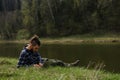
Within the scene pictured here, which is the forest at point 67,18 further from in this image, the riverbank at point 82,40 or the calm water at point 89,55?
the calm water at point 89,55

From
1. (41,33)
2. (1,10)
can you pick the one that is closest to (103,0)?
(41,33)

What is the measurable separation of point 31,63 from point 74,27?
6402 centimetres

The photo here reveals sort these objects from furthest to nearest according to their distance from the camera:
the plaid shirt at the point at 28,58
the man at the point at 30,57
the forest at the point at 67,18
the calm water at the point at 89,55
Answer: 1. the forest at the point at 67,18
2. the calm water at the point at 89,55
3. the plaid shirt at the point at 28,58
4. the man at the point at 30,57

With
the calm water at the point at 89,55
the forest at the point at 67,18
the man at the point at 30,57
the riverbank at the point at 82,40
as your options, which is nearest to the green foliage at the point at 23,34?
the forest at the point at 67,18

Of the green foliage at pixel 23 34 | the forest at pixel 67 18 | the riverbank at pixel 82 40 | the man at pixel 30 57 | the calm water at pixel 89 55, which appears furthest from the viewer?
the green foliage at pixel 23 34

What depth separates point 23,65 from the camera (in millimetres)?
15523

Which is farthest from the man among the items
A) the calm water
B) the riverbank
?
the riverbank

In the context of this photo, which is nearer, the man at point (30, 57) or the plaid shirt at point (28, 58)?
the man at point (30, 57)

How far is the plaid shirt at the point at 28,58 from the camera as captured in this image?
50.5 feet

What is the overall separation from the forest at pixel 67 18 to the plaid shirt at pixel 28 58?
184 ft

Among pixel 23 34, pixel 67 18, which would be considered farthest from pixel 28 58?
pixel 23 34

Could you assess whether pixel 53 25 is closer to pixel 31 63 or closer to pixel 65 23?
pixel 65 23

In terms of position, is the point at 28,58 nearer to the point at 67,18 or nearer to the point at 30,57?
the point at 30,57

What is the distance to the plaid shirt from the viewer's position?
15.4 metres
